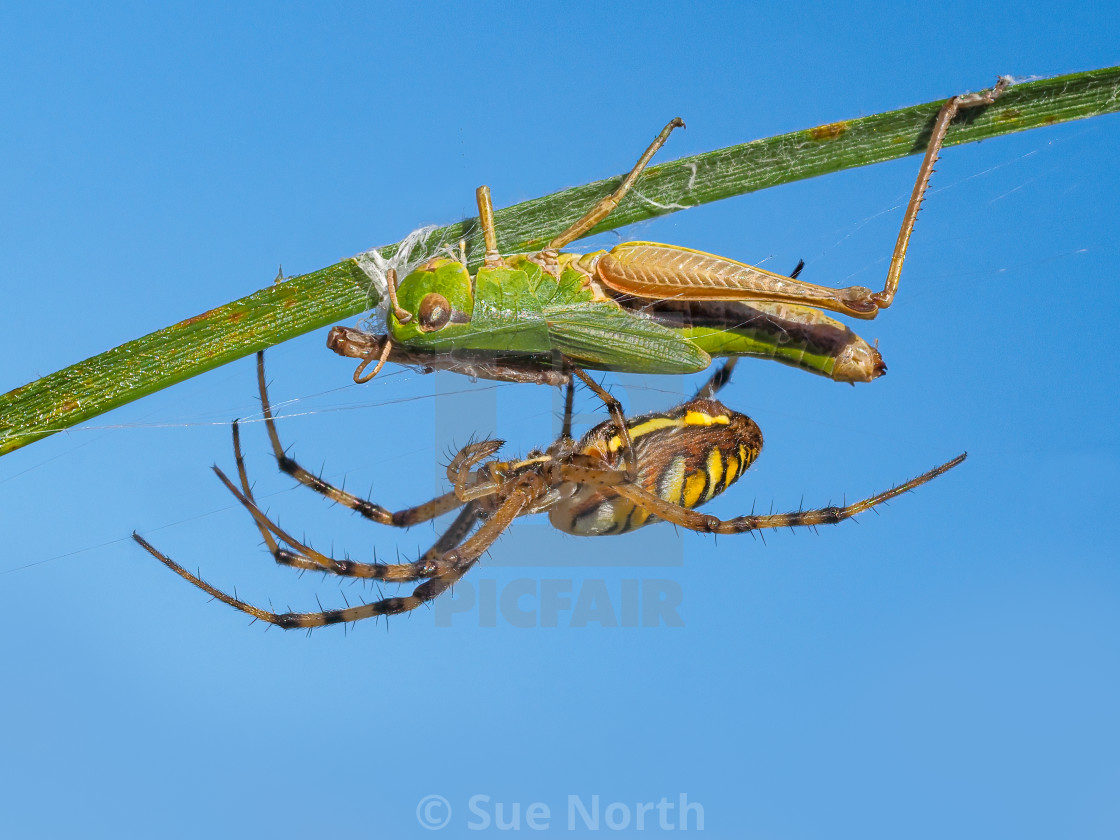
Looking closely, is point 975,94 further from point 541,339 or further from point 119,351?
point 119,351

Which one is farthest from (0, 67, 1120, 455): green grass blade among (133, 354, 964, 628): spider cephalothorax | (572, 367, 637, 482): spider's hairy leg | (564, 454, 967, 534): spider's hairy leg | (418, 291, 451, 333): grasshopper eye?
(564, 454, 967, 534): spider's hairy leg

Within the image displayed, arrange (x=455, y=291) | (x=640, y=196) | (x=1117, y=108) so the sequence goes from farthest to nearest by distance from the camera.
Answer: (x=455, y=291)
(x=640, y=196)
(x=1117, y=108)

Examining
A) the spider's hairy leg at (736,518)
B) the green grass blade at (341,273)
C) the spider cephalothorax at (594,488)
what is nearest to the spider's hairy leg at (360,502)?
the spider cephalothorax at (594,488)

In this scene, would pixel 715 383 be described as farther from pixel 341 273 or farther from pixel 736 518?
pixel 341 273

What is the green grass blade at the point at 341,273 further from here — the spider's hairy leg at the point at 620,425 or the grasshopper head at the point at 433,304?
the spider's hairy leg at the point at 620,425

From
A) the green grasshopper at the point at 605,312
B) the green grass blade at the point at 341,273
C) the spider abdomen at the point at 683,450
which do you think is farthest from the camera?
the spider abdomen at the point at 683,450

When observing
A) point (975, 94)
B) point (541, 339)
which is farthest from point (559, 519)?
point (975, 94)
